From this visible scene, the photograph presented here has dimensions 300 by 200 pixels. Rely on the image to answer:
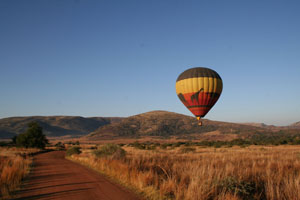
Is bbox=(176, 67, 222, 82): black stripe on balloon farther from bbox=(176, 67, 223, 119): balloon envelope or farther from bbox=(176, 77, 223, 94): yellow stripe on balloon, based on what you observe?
bbox=(176, 77, 223, 94): yellow stripe on balloon

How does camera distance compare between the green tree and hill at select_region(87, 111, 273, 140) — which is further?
hill at select_region(87, 111, 273, 140)

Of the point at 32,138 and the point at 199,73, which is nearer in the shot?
the point at 199,73

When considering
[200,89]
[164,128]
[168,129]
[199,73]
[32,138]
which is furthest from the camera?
[164,128]

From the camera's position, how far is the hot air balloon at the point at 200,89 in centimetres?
2753

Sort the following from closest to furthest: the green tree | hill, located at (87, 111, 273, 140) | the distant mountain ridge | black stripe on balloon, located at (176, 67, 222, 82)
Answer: black stripe on balloon, located at (176, 67, 222, 82), the green tree, the distant mountain ridge, hill, located at (87, 111, 273, 140)

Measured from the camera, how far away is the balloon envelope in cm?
2753

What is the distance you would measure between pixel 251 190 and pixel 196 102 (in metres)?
20.3

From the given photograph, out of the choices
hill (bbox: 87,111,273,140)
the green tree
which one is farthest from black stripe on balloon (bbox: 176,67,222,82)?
hill (bbox: 87,111,273,140)

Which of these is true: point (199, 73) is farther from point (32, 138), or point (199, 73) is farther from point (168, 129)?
point (168, 129)

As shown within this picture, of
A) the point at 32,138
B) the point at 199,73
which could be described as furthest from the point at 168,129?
the point at 199,73

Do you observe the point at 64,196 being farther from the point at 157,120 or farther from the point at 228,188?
the point at 157,120

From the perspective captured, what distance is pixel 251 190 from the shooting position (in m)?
Result: 7.93

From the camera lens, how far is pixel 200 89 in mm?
27469

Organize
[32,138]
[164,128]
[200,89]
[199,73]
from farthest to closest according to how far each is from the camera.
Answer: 1. [164,128]
2. [32,138]
3. [199,73]
4. [200,89]
